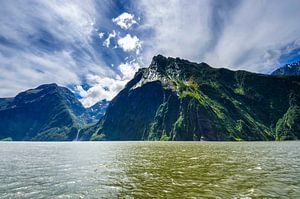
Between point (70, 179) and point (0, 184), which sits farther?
point (70, 179)

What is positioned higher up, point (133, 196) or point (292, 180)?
point (292, 180)

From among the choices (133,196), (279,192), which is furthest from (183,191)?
(279,192)

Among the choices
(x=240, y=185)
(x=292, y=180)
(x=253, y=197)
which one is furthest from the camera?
(x=292, y=180)

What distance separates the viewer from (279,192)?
21047mm

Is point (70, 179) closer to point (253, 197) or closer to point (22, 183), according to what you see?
point (22, 183)

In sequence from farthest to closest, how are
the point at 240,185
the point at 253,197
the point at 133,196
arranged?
the point at 240,185 < the point at 133,196 < the point at 253,197

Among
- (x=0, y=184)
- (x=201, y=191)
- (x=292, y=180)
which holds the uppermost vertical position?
(x=292, y=180)

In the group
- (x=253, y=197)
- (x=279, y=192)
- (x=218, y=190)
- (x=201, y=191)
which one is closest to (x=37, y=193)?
(x=201, y=191)

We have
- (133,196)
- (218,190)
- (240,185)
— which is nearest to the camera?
(133,196)

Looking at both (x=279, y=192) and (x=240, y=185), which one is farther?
(x=240, y=185)

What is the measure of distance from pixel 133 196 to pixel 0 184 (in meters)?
17.2

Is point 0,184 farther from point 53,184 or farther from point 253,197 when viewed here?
point 253,197

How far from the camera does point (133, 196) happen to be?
20984 millimetres

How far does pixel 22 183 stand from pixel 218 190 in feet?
74.2
